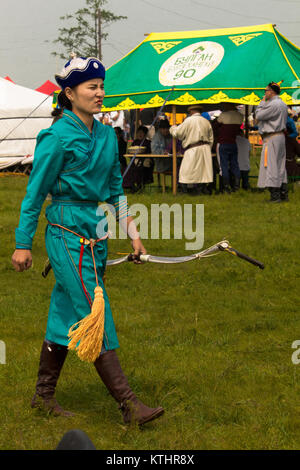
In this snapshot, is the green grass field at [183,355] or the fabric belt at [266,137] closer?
the green grass field at [183,355]

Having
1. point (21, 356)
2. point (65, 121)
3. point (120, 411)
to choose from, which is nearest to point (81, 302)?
point (120, 411)

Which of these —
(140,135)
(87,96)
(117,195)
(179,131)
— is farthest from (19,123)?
(87,96)

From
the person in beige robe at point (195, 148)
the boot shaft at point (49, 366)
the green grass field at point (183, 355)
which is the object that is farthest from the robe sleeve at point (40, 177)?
the person in beige robe at point (195, 148)

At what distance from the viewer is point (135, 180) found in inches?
619

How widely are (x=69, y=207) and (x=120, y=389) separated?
934 millimetres

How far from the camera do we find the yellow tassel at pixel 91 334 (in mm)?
3602

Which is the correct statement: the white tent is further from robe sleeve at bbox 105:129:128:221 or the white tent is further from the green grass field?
robe sleeve at bbox 105:129:128:221

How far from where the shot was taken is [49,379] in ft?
13.1

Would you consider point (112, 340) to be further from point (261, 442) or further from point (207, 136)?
point (207, 136)

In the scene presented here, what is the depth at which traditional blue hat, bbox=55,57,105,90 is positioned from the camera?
148 inches

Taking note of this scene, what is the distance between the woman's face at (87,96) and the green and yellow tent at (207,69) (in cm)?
1020

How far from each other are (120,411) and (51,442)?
44cm

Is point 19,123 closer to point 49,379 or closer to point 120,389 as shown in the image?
point 49,379

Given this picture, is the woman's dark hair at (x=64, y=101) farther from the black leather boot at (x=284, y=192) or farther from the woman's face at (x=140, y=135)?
the woman's face at (x=140, y=135)
